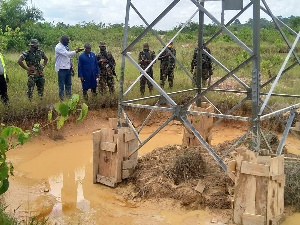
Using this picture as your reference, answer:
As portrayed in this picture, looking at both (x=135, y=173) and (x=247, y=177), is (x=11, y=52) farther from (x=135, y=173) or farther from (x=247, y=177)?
(x=247, y=177)

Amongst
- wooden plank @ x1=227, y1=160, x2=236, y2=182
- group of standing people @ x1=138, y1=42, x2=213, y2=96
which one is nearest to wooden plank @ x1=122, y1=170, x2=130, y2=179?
wooden plank @ x1=227, y1=160, x2=236, y2=182

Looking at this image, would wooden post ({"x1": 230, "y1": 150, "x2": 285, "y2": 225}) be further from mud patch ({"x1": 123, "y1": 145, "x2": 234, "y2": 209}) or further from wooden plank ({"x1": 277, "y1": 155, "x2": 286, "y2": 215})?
mud patch ({"x1": 123, "y1": 145, "x2": 234, "y2": 209})

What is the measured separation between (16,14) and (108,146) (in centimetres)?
2419

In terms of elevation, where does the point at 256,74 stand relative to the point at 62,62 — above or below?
below

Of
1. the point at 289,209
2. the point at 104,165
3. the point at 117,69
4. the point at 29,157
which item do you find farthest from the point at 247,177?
the point at 117,69

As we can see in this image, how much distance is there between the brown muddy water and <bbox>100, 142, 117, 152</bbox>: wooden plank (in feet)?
1.99

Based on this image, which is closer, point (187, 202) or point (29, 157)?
point (187, 202)

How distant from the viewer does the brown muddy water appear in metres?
5.42

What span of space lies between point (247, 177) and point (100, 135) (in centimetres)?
249

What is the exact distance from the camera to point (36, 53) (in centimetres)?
969

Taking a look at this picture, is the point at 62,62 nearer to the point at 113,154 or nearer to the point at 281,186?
the point at 113,154

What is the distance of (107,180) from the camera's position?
6434 millimetres

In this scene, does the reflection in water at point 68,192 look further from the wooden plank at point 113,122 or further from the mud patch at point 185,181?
the wooden plank at point 113,122

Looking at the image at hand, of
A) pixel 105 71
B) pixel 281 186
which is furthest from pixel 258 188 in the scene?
pixel 105 71
